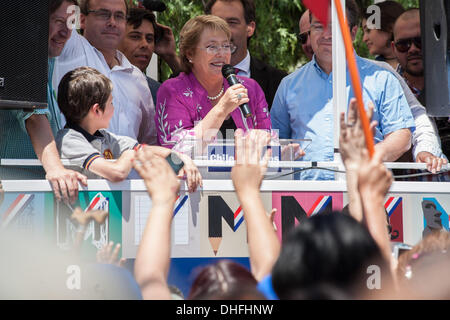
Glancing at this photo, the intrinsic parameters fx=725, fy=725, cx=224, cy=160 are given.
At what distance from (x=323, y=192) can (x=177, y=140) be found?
2.51ft

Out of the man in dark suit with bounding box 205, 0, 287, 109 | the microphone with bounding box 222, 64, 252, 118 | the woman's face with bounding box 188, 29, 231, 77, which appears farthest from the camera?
the man in dark suit with bounding box 205, 0, 287, 109

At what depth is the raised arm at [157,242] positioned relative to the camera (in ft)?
7.19

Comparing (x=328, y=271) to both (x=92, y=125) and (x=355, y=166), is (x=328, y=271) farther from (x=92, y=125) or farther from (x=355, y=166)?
(x=92, y=125)

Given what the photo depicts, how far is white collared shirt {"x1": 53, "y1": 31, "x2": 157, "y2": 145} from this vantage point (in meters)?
4.00

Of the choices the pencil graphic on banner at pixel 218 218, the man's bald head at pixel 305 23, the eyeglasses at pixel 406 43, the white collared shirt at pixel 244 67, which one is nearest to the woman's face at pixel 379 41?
the eyeglasses at pixel 406 43

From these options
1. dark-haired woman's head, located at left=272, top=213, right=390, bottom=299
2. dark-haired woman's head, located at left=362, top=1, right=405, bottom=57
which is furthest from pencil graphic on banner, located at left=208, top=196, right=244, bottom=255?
dark-haired woman's head, located at left=362, top=1, right=405, bottom=57

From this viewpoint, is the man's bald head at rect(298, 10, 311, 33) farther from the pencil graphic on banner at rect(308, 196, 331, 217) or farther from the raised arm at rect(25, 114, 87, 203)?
the raised arm at rect(25, 114, 87, 203)

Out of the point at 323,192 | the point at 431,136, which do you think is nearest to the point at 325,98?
the point at 431,136

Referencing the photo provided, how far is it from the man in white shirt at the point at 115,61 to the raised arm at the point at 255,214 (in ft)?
5.44

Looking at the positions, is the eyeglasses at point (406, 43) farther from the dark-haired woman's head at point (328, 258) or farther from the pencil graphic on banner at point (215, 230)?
the dark-haired woman's head at point (328, 258)

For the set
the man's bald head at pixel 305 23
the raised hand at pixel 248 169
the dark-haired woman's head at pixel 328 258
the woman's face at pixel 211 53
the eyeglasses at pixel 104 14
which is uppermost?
the man's bald head at pixel 305 23

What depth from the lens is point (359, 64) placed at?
13.8 feet

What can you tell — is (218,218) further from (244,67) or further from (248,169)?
(244,67)

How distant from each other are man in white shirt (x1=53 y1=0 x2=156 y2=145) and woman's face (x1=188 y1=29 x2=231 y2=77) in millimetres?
454
